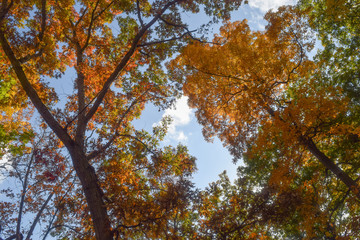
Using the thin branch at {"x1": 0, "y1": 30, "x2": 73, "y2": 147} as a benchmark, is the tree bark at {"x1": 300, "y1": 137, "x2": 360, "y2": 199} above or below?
below

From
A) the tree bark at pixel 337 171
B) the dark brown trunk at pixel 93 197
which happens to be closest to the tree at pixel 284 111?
the tree bark at pixel 337 171

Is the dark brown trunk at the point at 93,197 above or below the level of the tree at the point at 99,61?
below

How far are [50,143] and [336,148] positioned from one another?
14.0 metres

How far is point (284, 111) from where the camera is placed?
6973 millimetres

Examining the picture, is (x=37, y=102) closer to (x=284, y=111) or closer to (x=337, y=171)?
(x=284, y=111)

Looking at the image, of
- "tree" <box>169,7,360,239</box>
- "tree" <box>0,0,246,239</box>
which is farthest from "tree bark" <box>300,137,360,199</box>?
"tree" <box>0,0,246,239</box>

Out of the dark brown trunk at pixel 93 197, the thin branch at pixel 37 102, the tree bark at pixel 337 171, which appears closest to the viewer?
the dark brown trunk at pixel 93 197

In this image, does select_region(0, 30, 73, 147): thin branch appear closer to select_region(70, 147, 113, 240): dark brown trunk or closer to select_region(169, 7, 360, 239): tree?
select_region(70, 147, 113, 240): dark brown trunk

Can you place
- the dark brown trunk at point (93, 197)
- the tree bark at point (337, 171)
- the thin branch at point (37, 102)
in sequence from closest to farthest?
the dark brown trunk at point (93, 197) → the thin branch at point (37, 102) → the tree bark at point (337, 171)

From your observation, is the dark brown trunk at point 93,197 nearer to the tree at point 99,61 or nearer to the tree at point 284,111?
the tree at point 99,61

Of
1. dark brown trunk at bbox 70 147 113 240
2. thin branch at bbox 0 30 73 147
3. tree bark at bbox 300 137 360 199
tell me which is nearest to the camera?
dark brown trunk at bbox 70 147 113 240

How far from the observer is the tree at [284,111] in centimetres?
688

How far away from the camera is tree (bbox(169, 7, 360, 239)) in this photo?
6.88 meters

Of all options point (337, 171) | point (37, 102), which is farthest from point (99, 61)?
point (337, 171)
